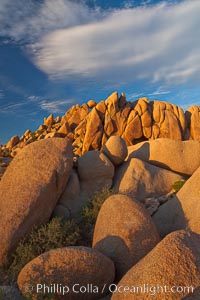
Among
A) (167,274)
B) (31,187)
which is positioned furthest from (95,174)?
(167,274)

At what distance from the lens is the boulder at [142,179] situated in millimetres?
18052

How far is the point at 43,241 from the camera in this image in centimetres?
1341

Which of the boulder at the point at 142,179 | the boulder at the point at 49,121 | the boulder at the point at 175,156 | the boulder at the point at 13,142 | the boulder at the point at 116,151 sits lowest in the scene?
the boulder at the point at 142,179

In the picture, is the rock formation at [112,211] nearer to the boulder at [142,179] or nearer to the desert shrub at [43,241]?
the boulder at [142,179]

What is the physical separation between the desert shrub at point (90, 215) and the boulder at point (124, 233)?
3.09 meters

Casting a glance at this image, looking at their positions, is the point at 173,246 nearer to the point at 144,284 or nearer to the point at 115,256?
the point at 144,284

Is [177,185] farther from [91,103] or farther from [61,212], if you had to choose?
[91,103]

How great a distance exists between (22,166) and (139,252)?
7.50 m

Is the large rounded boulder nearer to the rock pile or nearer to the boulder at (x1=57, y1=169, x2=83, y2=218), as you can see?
the rock pile

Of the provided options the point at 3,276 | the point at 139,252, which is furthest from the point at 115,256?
the point at 3,276

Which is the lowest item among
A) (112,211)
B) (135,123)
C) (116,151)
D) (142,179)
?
(112,211)

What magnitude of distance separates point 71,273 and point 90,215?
23.5 ft

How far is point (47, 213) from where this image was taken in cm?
1520

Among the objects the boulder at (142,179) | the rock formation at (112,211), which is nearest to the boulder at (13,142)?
the rock formation at (112,211)
